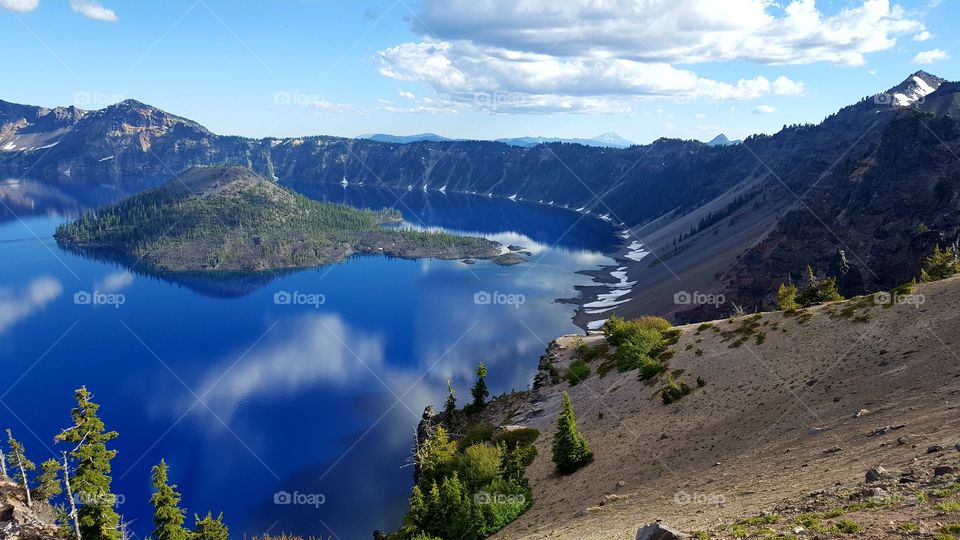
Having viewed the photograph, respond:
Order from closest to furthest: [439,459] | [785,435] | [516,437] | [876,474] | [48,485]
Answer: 1. [876,474]
2. [785,435]
3. [439,459]
4. [516,437]
5. [48,485]

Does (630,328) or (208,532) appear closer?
(208,532)

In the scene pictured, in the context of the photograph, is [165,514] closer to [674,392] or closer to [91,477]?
[91,477]

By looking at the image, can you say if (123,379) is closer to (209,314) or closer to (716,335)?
(209,314)

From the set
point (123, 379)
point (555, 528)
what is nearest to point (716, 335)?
point (555, 528)

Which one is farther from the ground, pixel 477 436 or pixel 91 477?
pixel 91 477

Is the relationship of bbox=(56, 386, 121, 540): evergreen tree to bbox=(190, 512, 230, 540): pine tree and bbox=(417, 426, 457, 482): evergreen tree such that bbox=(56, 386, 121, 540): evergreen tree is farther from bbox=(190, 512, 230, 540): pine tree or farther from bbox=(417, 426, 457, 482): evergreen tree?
bbox=(417, 426, 457, 482): evergreen tree

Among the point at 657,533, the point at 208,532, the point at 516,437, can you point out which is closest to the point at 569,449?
the point at 516,437

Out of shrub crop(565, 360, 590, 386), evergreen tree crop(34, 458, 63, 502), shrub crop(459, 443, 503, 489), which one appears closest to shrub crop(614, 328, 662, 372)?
shrub crop(565, 360, 590, 386)
